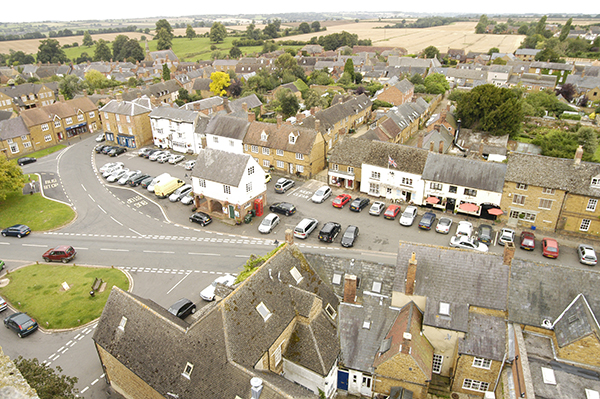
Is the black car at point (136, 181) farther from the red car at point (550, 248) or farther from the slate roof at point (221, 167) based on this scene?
the red car at point (550, 248)

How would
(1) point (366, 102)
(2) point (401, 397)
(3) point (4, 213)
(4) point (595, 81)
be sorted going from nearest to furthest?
1. (2) point (401, 397)
2. (3) point (4, 213)
3. (1) point (366, 102)
4. (4) point (595, 81)

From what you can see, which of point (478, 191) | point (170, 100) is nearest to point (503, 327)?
point (478, 191)

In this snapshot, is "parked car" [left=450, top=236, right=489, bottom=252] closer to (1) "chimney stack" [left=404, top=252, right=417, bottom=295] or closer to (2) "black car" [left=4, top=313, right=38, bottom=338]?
(1) "chimney stack" [left=404, top=252, right=417, bottom=295]

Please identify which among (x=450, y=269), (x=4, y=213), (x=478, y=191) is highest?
(x=450, y=269)

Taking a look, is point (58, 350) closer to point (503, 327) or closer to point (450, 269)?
point (450, 269)

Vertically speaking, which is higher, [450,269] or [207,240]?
[450,269]

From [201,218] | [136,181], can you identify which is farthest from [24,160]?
[201,218]

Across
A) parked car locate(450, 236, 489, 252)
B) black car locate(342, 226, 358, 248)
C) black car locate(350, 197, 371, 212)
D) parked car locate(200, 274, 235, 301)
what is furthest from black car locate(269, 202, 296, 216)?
parked car locate(450, 236, 489, 252)
